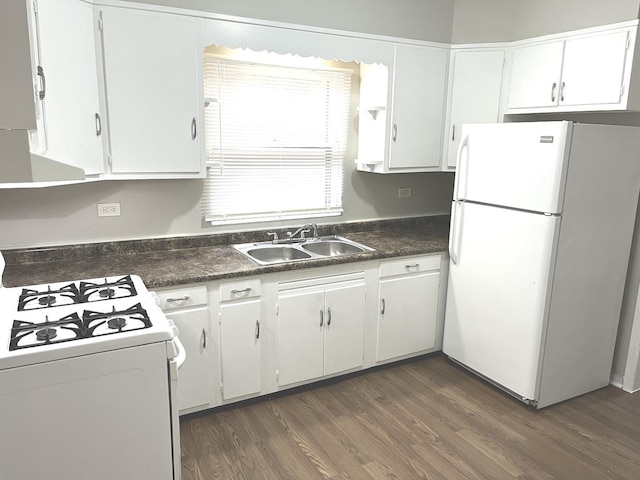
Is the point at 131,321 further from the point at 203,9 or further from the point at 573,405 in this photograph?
the point at 573,405

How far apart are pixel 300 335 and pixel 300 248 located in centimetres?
61

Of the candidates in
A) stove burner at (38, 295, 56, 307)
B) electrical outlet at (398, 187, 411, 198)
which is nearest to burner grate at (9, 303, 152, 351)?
stove burner at (38, 295, 56, 307)

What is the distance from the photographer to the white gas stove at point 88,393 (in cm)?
150

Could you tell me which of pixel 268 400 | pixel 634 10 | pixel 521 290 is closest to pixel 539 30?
pixel 634 10

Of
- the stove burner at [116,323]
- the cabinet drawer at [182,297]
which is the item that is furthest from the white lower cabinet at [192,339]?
the stove burner at [116,323]

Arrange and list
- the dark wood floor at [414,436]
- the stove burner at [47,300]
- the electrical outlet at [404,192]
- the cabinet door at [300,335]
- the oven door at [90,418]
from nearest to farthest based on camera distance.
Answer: the oven door at [90,418] → the stove burner at [47,300] → the dark wood floor at [414,436] → the cabinet door at [300,335] → the electrical outlet at [404,192]

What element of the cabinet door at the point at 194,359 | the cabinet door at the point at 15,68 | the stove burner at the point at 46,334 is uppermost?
the cabinet door at the point at 15,68

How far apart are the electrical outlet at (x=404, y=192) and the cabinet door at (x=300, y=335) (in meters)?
1.32

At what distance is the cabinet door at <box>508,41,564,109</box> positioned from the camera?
117 inches

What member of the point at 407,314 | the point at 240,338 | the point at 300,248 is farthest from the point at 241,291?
the point at 407,314

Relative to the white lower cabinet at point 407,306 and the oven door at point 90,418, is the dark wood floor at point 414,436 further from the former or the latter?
the oven door at point 90,418

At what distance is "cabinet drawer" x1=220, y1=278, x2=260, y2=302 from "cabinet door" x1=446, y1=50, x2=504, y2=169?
6.02 ft

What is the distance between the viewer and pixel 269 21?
281 cm

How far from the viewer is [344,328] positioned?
3.00 meters
